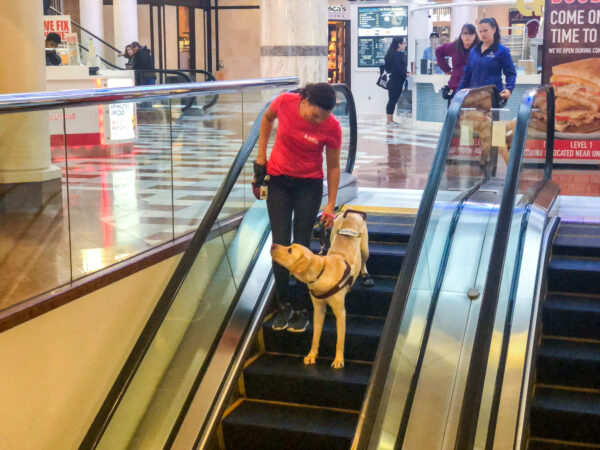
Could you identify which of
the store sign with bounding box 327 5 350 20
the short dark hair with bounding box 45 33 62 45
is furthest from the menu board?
the short dark hair with bounding box 45 33 62 45

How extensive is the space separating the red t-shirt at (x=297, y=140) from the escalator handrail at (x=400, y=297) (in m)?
0.67

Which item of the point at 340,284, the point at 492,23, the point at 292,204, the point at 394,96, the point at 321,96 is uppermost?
A: the point at 492,23

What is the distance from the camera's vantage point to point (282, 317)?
5871 millimetres

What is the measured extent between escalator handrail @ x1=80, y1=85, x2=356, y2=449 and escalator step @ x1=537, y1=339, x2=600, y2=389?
2088 mm

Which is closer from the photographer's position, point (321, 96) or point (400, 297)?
point (400, 297)

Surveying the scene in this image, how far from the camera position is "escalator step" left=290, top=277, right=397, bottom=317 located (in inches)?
240

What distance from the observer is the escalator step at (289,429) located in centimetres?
509

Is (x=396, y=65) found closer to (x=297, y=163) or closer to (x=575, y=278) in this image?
(x=575, y=278)

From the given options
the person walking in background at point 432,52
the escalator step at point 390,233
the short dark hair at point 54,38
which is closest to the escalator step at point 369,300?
the escalator step at point 390,233

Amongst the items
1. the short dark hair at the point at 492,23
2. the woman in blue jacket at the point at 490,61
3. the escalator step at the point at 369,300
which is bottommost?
the escalator step at the point at 369,300

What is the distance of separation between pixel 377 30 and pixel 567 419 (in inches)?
661

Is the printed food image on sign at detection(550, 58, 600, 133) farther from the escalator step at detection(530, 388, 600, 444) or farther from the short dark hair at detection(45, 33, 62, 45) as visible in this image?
the short dark hair at detection(45, 33, 62, 45)

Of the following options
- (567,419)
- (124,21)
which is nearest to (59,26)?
(124,21)

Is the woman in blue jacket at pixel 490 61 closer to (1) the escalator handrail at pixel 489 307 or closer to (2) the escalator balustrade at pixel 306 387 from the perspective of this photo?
(1) the escalator handrail at pixel 489 307
